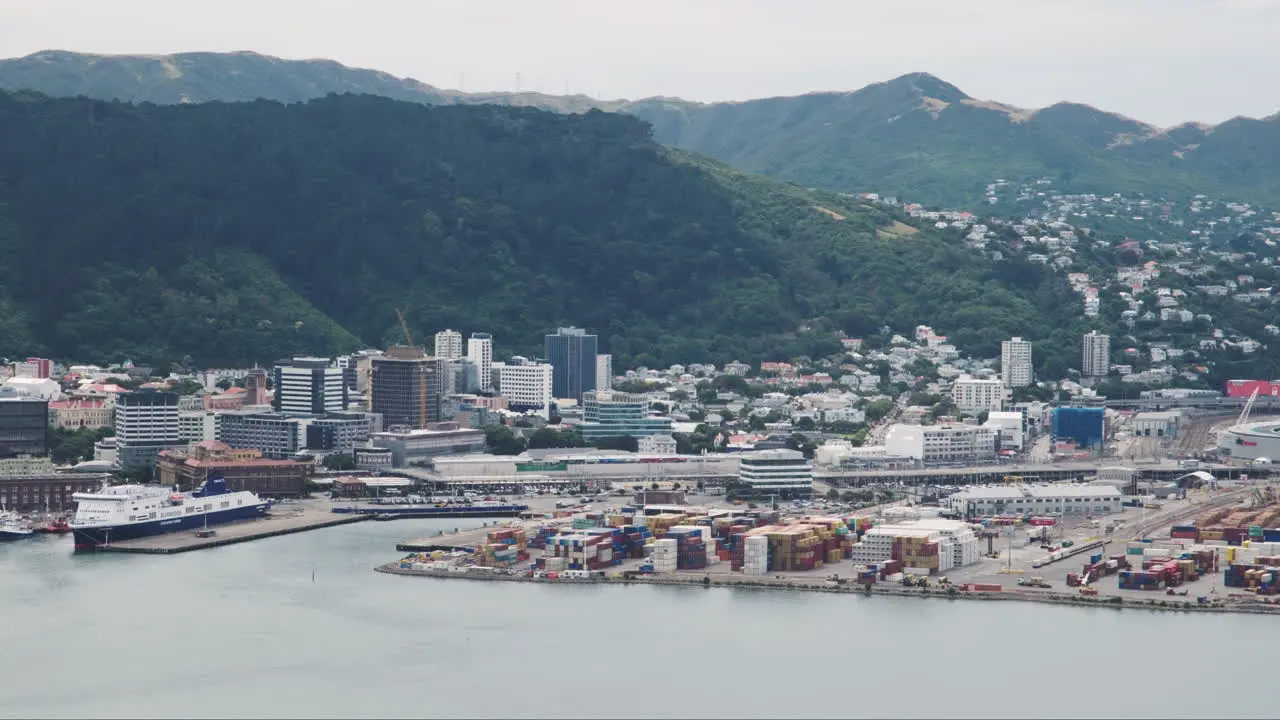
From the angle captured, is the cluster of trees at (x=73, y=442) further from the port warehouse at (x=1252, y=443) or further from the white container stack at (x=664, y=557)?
the port warehouse at (x=1252, y=443)

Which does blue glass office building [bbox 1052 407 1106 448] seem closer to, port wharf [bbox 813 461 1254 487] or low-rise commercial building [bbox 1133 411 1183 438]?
low-rise commercial building [bbox 1133 411 1183 438]

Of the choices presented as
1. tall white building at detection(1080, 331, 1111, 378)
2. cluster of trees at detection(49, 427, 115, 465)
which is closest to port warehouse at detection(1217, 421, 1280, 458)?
tall white building at detection(1080, 331, 1111, 378)

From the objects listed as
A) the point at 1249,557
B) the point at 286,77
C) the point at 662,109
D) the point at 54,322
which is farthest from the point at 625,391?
the point at 662,109

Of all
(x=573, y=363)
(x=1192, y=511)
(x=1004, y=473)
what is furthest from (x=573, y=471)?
(x=573, y=363)

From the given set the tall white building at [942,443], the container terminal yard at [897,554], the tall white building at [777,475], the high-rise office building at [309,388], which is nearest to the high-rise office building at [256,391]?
the high-rise office building at [309,388]

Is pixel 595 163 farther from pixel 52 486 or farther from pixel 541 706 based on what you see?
pixel 541 706
